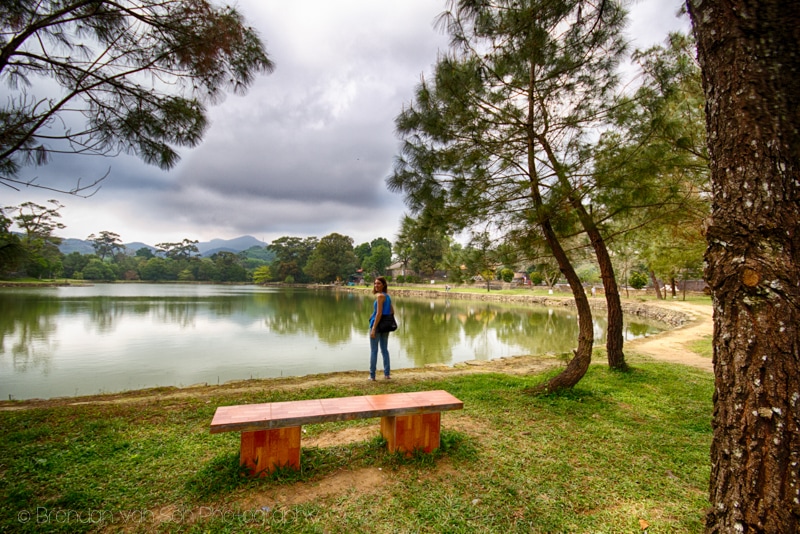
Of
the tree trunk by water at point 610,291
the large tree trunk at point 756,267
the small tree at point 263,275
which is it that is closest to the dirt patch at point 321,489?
the large tree trunk at point 756,267

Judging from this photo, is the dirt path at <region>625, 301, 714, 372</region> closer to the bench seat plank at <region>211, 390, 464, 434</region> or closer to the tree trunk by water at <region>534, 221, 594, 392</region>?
the tree trunk by water at <region>534, 221, 594, 392</region>

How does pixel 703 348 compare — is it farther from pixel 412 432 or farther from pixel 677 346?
pixel 412 432

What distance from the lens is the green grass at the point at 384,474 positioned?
1.93 meters

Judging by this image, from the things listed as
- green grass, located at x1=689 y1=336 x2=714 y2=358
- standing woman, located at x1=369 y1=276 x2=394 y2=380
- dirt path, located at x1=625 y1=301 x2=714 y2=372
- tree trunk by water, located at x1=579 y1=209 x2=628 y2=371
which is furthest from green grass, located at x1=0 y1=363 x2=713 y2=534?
green grass, located at x1=689 y1=336 x2=714 y2=358

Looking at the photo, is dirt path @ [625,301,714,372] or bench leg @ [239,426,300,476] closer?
bench leg @ [239,426,300,476]

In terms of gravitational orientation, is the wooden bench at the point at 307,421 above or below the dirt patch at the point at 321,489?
above

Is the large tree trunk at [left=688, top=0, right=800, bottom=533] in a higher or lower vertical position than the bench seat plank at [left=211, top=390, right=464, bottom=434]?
higher

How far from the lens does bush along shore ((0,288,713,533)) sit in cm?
194

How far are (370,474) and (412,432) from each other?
1.32 feet

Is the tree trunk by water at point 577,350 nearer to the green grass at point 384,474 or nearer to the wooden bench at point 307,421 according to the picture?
the green grass at point 384,474

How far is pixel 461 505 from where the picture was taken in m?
2.08

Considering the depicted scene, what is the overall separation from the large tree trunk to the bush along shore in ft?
2.26

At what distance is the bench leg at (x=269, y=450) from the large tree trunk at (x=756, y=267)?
2.14 meters

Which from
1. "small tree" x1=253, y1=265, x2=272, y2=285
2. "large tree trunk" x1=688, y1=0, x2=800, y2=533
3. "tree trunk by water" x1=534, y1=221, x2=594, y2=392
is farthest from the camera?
"small tree" x1=253, y1=265, x2=272, y2=285
